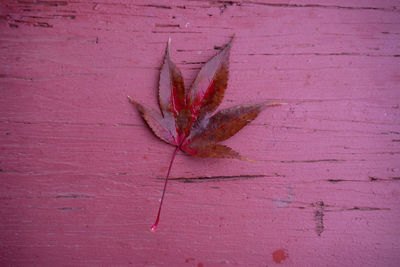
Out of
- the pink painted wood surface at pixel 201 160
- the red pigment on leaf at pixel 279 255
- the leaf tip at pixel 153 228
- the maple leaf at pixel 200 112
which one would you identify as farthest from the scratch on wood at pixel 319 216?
the leaf tip at pixel 153 228

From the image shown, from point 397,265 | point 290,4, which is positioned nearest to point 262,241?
point 397,265

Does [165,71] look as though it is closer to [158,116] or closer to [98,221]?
[158,116]

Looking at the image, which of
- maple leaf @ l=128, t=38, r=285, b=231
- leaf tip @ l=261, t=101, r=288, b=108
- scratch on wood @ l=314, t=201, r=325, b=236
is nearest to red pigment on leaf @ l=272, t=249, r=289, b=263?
scratch on wood @ l=314, t=201, r=325, b=236

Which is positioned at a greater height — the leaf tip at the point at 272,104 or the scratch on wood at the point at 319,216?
the leaf tip at the point at 272,104

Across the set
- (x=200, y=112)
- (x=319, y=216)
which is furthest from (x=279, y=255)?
(x=200, y=112)

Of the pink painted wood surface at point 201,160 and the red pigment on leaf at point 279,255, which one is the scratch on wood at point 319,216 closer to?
the pink painted wood surface at point 201,160
